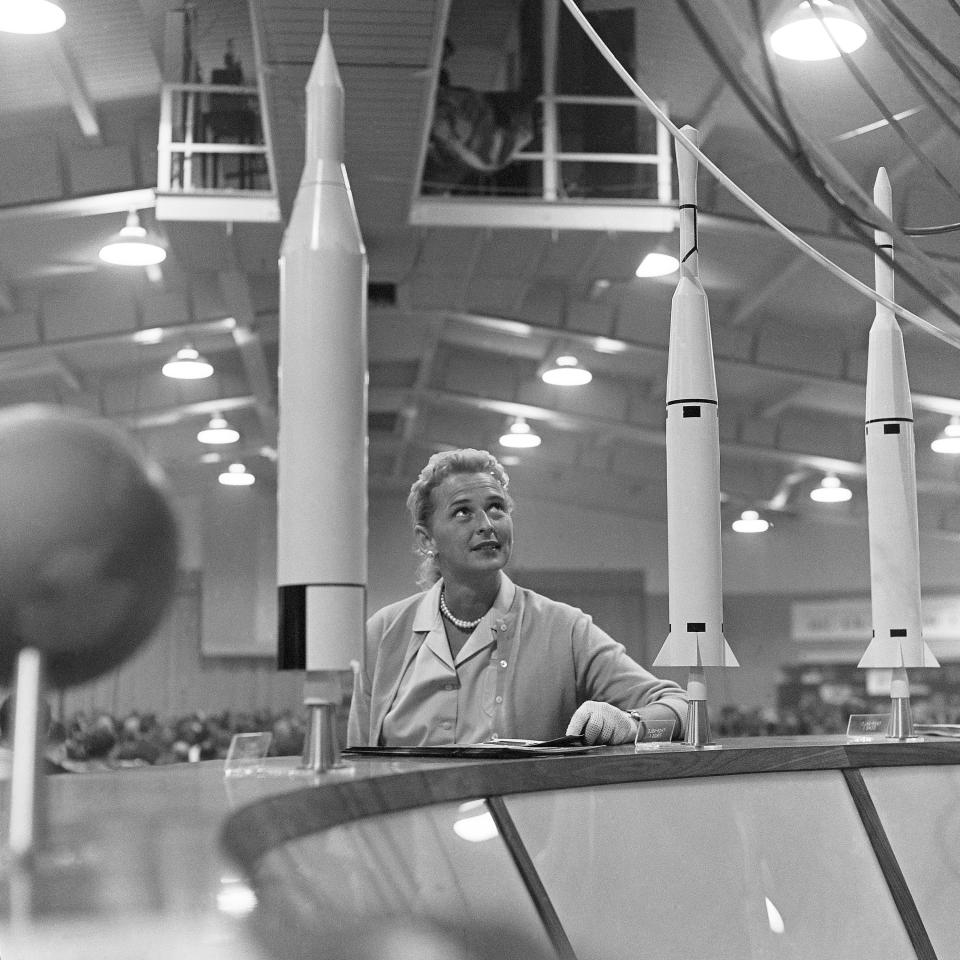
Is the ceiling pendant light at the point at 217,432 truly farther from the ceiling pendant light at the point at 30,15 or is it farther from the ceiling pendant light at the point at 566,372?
the ceiling pendant light at the point at 30,15

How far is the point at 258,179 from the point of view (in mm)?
5125

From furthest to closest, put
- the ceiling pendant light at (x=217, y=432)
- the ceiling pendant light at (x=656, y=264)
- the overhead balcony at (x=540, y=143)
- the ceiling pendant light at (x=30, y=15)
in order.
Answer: the ceiling pendant light at (x=217, y=432)
the ceiling pendant light at (x=656, y=264)
the overhead balcony at (x=540, y=143)
the ceiling pendant light at (x=30, y=15)

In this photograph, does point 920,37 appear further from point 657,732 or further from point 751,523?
point 751,523

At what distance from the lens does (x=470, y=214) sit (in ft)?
17.4

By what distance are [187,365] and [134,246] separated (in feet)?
8.18

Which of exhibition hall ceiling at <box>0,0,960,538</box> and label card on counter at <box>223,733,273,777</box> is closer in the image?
label card on counter at <box>223,733,273,777</box>

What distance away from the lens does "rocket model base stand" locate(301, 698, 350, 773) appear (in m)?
0.94

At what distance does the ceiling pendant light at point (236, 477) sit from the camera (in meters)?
11.1

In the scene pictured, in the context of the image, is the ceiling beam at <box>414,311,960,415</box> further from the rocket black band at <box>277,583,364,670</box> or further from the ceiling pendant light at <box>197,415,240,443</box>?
the rocket black band at <box>277,583,364,670</box>

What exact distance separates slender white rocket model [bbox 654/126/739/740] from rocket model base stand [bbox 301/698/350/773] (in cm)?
45

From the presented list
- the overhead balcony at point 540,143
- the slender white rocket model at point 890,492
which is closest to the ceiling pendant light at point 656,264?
the overhead balcony at point 540,143

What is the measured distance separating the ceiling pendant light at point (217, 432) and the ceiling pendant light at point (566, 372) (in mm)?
2521

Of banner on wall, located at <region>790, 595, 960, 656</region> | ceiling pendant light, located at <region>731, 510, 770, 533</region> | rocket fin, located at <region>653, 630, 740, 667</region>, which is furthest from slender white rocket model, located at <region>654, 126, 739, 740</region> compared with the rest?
banner on wall, located at <region>790, 595, 960, 656</region>

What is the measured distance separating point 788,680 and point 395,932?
12.7m
